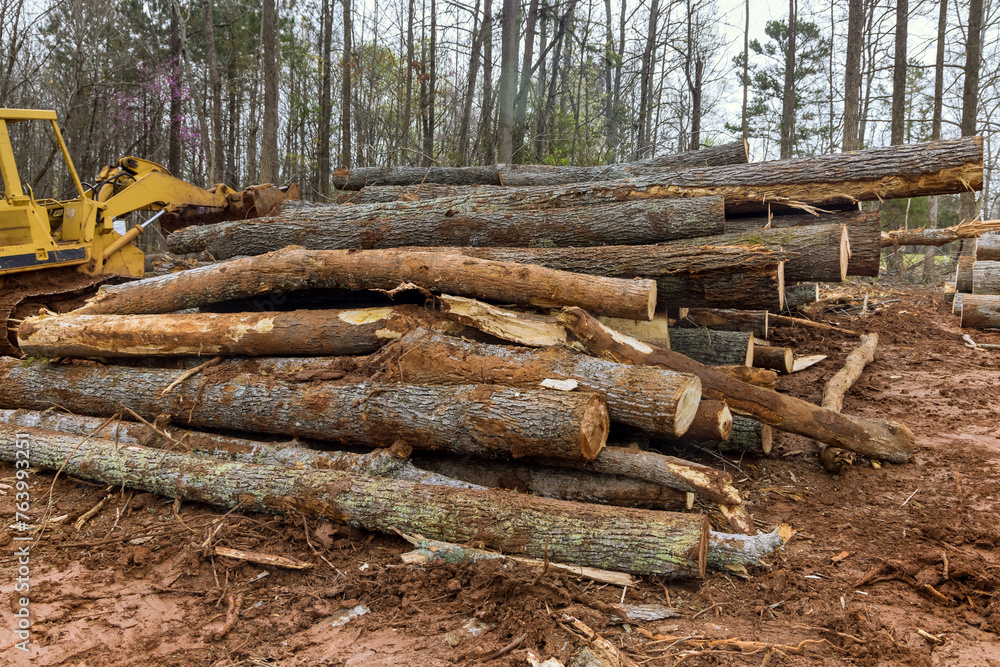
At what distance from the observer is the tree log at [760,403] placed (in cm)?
423

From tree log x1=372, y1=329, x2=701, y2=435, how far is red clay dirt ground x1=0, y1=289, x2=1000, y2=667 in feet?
3.21

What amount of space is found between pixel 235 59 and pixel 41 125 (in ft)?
23.9

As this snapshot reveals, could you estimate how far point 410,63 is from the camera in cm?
1556

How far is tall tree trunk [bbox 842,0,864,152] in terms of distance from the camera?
12.1m

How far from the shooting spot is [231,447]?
14.4 feet

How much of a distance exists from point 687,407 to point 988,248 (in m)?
9.40

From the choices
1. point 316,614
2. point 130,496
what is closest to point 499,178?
point 130,496

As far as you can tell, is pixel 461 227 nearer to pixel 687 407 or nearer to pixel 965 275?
pixel 687 407

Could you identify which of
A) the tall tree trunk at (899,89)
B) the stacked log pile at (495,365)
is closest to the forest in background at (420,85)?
the tall tree trunk at (899,89)

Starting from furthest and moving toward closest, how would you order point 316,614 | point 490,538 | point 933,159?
point 933,159
point 490,538
point 316,614

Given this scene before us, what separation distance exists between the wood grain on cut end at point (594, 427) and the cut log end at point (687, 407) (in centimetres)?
44

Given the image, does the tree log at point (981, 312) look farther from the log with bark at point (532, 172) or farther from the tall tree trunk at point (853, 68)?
the tall tree trunk at point (853, 68)

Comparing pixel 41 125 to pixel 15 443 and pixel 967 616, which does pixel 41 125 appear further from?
pixel 967 616

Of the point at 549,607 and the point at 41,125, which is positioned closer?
the point at 549,607
